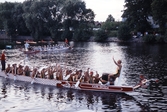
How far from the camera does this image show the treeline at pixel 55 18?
99375 millimetres

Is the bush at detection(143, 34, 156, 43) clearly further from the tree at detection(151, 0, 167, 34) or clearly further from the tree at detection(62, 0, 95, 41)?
the tree at detection(62, 0, 95, 41)

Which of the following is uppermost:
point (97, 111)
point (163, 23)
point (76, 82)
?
point (163, 23)

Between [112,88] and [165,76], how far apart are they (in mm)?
9711

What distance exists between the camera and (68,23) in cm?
10325


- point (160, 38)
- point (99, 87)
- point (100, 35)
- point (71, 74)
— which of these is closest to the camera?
point (99, 87)

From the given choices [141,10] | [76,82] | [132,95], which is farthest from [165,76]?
[141,10]

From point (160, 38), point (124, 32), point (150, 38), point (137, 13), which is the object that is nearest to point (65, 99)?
point (160, 38)

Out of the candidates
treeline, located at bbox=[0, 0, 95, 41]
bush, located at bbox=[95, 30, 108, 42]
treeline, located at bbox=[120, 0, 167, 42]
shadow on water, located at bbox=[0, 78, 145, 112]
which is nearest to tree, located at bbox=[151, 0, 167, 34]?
treeline, located at bbox=[120, 0, 167, 42]

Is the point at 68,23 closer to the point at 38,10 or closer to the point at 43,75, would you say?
the point at 38,10

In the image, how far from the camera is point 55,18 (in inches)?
4082

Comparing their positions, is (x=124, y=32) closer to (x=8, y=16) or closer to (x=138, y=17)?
(x=138, y=17)

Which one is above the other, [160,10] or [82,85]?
[160,10]

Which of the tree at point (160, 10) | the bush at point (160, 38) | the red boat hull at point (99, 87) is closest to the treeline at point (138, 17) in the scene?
the bush at point (160, 38)

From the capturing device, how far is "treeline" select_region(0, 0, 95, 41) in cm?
9938
